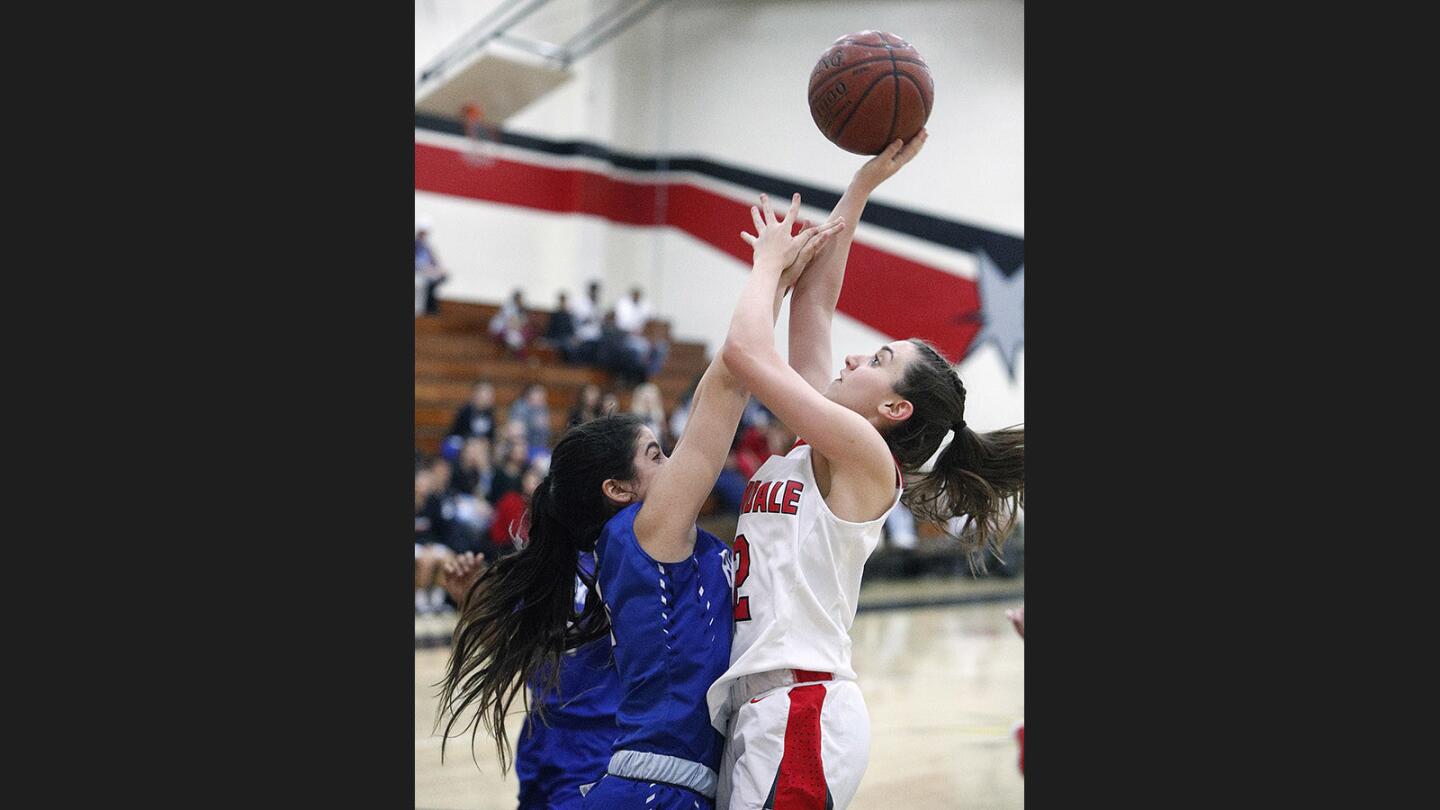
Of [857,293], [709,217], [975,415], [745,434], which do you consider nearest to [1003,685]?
[975,415]

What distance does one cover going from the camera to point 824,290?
119 inches

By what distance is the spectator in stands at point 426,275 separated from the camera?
12805 millimetres

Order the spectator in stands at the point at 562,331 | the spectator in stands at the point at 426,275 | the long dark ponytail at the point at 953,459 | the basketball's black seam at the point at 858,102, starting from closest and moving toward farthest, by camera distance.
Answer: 1. the long dark ponytail at the point at 953,459
2. the basketball's black seam at the point at 858,102
3. the spectator in stands at the point at 426,275
4. the spectator in stands at the point at 562,331

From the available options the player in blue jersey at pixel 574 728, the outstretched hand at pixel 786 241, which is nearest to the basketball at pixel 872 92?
the outstretched hand at pixel 786 241

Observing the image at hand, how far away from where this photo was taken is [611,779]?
2.58m

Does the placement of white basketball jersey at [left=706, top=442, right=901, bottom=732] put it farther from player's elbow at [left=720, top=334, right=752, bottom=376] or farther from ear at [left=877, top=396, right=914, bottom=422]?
player's elbow at [left=720, top=334, right=752, bottom=376]

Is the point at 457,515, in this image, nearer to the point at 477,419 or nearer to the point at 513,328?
the point at 477,419

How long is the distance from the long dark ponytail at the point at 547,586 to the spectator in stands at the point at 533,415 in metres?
8.17

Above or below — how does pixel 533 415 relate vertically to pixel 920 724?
above

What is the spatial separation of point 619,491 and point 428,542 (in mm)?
6815

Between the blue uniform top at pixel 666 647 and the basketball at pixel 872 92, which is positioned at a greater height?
the basketball at pixel 872 92

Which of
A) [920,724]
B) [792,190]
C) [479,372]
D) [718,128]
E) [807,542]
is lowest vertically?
[920,724]

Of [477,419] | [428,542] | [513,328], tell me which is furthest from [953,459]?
[513,328]

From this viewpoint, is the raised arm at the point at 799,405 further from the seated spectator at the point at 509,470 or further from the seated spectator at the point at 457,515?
the seated spectator at the point at 509,470
